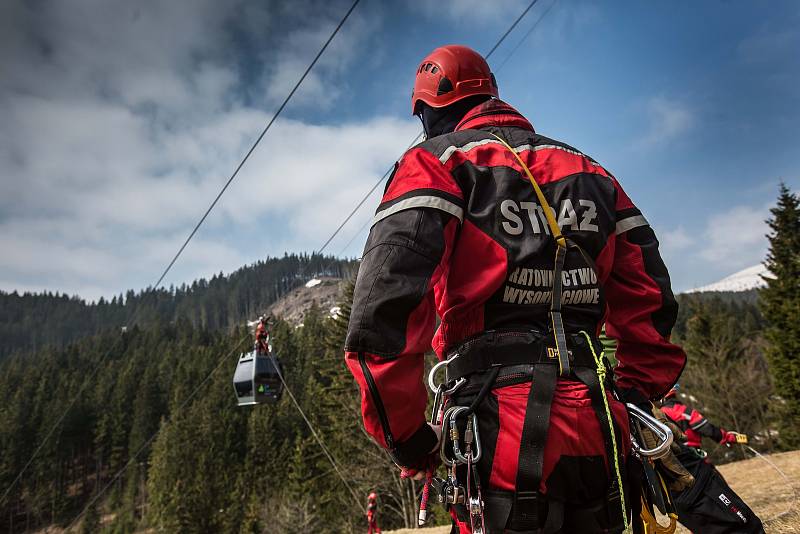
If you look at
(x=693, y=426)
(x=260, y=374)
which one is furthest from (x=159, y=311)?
(x=693, y=426)

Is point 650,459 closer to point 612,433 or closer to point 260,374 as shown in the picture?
point 612,433

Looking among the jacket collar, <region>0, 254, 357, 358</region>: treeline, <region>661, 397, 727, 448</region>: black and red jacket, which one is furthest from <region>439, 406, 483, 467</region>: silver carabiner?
<region>0, 254, 357, 358</region>: treeline

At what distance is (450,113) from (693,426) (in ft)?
20.3

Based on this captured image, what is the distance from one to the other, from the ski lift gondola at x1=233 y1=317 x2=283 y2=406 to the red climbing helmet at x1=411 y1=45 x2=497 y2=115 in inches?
542

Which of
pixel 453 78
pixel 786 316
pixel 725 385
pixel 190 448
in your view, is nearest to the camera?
pixel 453 78

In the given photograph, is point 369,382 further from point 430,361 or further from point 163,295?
point 163,295

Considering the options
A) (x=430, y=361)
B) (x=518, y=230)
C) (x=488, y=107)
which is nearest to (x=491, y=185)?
(x=518, y=230)

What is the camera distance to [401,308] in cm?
169

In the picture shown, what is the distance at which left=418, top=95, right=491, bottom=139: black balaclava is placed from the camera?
272 cm

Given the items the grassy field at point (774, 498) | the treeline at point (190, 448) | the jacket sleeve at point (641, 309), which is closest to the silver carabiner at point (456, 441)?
the jacket sleeve at point (641, 309)

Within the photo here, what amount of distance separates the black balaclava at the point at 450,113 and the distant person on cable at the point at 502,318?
0.41 meters

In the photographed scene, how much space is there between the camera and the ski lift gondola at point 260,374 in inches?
620

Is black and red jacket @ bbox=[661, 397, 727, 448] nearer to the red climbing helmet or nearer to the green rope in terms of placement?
the green rope

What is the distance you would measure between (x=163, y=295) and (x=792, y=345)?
203772 mm
